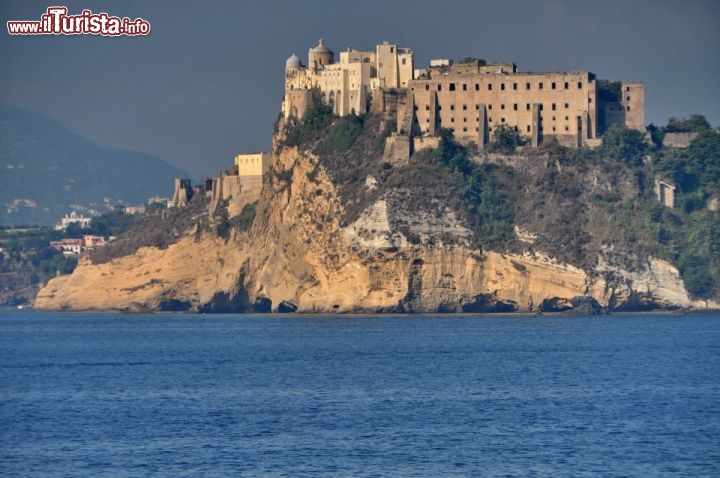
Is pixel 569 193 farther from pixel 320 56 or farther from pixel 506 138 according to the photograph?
pixel 320 56

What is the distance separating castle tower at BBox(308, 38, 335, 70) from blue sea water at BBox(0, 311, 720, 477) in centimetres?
3152

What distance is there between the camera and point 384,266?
352ft

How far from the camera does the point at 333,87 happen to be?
12088cm

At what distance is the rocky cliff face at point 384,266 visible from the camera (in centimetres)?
10612

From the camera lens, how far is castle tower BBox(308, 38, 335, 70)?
124m

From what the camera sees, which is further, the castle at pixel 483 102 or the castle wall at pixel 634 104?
the castle wall at pixel 634 104

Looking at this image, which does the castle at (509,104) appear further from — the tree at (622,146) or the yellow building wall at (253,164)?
the yellow building wall at (253,164)

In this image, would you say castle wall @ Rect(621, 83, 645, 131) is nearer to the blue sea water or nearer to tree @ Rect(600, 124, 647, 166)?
tree @ Rect(600, 124, 647, 166)

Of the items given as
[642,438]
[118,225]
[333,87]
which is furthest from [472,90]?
[118,225]

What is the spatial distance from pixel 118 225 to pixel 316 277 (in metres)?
85.7

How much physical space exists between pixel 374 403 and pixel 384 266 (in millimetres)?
48862

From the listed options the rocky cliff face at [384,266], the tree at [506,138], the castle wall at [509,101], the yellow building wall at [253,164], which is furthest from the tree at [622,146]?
the yellow building wall at [253,164]

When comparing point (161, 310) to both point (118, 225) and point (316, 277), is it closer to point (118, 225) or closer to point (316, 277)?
point (316, 277)

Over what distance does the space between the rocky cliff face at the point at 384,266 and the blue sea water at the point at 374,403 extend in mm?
8296
